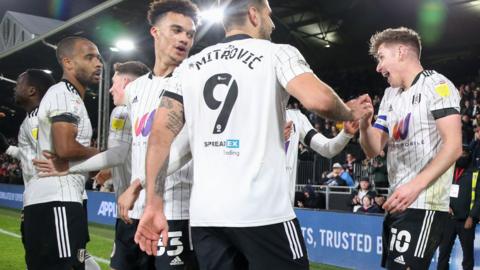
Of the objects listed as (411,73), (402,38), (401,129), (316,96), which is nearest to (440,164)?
(401,129)

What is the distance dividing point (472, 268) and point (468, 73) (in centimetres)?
1233

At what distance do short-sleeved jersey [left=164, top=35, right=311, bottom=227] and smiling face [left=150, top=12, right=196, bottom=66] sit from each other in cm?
117

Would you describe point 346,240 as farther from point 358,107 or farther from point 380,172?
point 358,107

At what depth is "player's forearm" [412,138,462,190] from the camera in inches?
120

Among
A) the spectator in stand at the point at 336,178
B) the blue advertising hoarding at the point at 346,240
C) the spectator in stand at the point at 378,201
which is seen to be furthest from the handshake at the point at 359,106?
the spectator in stand at the point at 336,178

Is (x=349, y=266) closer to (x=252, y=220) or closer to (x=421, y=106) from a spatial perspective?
(x=421, y=106)

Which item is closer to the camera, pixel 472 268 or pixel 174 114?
pixel 174 114

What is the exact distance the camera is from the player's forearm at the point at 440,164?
9.97 feet

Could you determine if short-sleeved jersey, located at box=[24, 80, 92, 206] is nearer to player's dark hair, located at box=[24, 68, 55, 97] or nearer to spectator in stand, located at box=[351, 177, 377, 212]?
player's dark hair, located at box=[24, 68, 55, 97]

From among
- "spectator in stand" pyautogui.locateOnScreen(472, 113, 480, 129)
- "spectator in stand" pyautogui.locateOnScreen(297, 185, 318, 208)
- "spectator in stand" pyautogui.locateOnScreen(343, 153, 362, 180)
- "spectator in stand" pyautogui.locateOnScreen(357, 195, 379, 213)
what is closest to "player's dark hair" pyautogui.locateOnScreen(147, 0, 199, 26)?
"spectator in stand" pyautogui.locateOnScreen(357, 195, 379, 213)

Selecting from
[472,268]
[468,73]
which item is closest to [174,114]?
[472,268]

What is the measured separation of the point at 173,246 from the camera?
3.13m

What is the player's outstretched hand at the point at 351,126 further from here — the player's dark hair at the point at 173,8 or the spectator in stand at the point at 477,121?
the spectator in stand at the point at 477,121

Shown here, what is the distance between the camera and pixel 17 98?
15.7 feet
